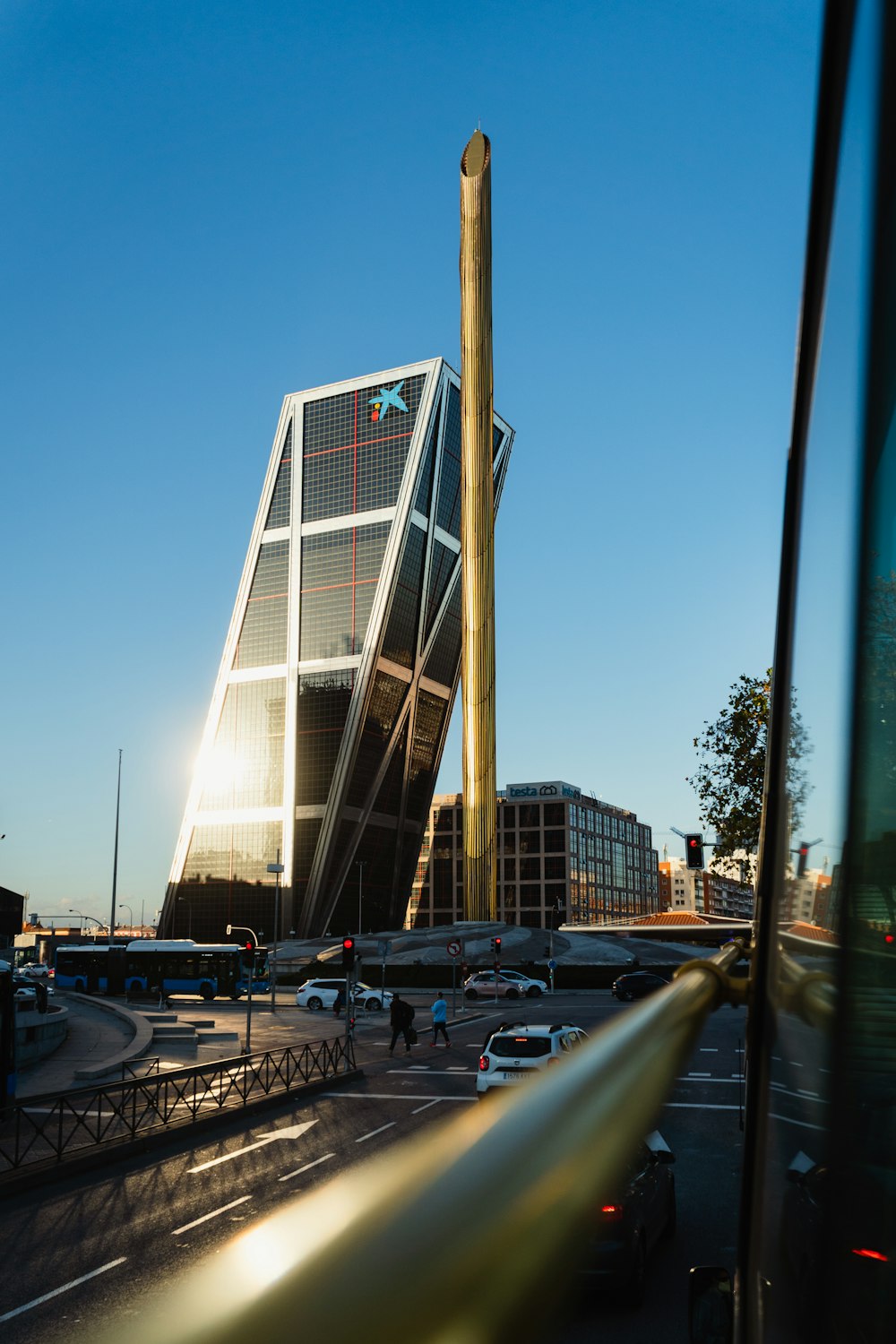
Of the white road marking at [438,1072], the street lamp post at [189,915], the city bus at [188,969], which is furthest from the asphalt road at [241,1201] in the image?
the street lamp post at [189,915]

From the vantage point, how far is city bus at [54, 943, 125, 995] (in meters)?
56.1

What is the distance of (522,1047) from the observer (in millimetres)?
19172

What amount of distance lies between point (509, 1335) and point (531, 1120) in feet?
0.36

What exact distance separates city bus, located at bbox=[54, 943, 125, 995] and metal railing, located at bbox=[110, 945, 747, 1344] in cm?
5907

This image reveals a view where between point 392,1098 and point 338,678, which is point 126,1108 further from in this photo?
point 338,678

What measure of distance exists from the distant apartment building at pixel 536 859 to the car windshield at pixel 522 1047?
110 meters

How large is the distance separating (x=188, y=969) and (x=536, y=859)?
86984 mm

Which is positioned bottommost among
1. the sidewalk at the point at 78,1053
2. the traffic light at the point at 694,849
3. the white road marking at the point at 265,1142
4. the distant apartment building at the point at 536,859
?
the distant apartment building at the point at 536,859

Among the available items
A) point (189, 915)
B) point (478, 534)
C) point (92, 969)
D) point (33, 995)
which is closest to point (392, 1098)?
point (33, 995)

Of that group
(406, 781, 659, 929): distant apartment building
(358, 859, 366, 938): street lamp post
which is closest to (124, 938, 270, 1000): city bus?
(358, 859, 366, 938): street lamp post

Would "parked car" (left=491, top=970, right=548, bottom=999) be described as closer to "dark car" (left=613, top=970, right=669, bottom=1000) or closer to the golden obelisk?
"dark car" (left=613, top=970, right=669, bottom=1000)

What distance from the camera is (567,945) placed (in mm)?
74312

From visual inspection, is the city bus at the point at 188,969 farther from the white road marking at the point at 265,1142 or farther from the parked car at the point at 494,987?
the white road marking at the point at 265,1142

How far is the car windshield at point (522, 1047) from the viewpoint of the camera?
19109mm
